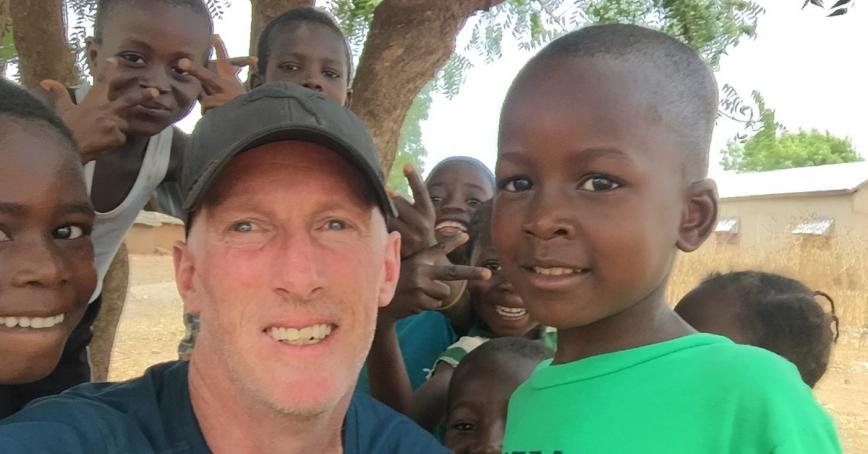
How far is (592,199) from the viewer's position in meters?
1.96

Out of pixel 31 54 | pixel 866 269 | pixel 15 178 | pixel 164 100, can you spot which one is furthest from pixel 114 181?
pixel 866 269

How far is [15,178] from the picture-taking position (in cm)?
204

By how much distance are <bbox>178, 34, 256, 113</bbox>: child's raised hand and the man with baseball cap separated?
1.17 meters

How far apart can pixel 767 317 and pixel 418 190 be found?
47.0 inches

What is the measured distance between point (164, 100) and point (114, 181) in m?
0.37

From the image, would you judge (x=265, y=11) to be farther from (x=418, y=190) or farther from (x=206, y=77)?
(x=418, y=190)

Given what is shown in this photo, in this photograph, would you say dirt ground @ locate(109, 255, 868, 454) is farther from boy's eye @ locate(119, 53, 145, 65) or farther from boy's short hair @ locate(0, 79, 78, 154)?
boy's short hair @ locate(0, 79, 78, 154)

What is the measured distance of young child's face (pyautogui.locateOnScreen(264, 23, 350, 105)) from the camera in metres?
3.98

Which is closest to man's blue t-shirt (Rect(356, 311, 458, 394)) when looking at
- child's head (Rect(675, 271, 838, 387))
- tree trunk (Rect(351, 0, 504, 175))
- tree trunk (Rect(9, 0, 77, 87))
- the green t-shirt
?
child's head (Rect(675, 271, 838, 387))

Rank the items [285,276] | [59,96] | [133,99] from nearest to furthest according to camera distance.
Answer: [285,276] < [59,96] < [133,99]

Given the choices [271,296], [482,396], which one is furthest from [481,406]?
[271,296]

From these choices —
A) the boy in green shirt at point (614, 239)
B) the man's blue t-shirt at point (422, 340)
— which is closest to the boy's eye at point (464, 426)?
the man's blue t-shirt at point (422, 340)

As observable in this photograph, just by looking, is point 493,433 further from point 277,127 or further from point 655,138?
point 277,127

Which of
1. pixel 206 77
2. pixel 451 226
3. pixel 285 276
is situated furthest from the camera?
pixel 451 226
